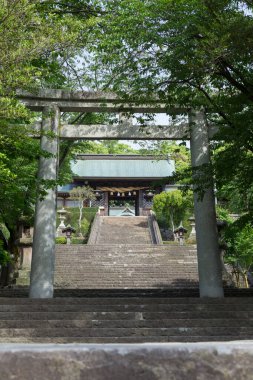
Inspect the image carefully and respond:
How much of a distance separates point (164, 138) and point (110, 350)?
31.3ft

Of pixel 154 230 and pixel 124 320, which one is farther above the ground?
pixel 154 230

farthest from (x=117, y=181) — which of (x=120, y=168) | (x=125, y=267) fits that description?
(x=125, y=267)

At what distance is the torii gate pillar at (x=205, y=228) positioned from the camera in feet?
29.7

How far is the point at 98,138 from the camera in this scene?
1040cm

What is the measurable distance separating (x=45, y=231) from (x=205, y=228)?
387cm

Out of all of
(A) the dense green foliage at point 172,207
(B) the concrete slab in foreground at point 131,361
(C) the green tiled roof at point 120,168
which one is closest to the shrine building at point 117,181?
(C) the green tiled roof at point 120,168

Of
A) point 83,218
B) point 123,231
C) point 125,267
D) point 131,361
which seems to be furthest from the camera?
point 83,218

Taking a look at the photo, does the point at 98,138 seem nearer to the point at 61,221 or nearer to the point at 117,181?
the point at 61,221

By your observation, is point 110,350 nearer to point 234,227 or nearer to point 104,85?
point 234,227

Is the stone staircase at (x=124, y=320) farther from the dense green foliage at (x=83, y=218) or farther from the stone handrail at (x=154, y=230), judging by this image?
the dense green foliage at (x=83, y=218)

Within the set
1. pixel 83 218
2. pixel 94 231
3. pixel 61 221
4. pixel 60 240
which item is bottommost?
pixel 60 240

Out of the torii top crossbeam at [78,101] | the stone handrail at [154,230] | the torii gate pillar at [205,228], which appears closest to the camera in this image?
the torii gate pillar at [205,228]

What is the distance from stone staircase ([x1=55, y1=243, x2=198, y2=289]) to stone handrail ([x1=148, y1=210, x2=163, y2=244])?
13.1 feet

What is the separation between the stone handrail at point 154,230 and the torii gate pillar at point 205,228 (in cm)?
1181
